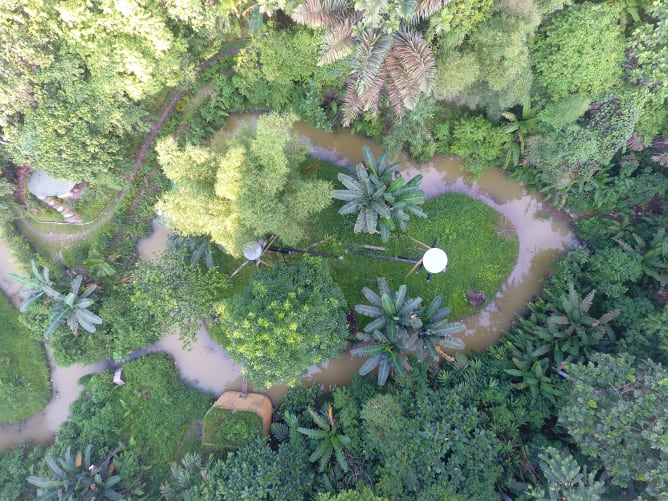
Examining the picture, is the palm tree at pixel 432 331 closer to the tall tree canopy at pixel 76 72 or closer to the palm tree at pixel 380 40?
the palm tree at pixel 380 40

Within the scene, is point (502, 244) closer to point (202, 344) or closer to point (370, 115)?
point (370, 115)

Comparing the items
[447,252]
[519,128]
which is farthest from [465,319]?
[519,128]

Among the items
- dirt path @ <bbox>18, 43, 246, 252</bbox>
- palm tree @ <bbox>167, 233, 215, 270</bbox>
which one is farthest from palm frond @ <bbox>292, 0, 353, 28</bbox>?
palm tree @ <bbox>167, 233, 215, 270</bbox>

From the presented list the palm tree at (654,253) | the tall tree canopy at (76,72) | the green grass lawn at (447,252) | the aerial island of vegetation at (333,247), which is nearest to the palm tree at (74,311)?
the aerial island of vegetation at (333,247)

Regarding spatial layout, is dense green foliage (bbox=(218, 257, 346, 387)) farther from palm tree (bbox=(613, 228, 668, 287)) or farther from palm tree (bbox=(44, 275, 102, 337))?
palm tree (bbox=(613, 228, 668, 287))

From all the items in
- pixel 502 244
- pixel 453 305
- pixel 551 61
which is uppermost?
pixel 551 61

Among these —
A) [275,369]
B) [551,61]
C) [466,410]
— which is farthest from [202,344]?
[551,61]
